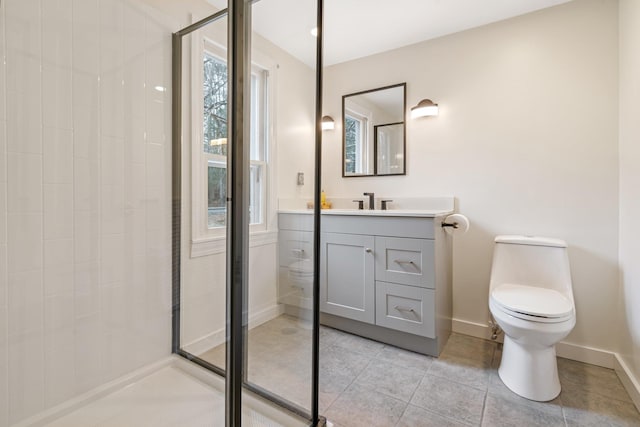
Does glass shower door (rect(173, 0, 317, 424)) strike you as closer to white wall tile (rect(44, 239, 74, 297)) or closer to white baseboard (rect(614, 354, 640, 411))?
white wall tile (rect(44, 239, 74, 297))

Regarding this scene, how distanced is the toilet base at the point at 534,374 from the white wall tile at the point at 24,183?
2.28 meters

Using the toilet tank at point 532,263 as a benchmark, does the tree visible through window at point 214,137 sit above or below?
above

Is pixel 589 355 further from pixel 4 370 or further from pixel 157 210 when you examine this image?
pixel 4 370

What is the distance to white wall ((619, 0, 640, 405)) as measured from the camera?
1468 mm

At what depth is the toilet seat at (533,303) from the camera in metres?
1.41

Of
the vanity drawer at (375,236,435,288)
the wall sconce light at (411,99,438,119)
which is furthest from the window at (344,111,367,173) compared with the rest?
the vanity drawer at (375,236,435,288)

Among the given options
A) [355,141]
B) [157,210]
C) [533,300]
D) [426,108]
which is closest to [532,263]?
[533,300]

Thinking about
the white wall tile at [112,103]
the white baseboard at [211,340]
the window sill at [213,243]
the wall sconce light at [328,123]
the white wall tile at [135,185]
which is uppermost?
the wall sconce light at [328,123]

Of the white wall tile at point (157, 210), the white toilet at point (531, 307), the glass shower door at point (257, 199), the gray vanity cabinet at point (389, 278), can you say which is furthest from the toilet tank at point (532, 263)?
the white wall tile at point (157, 210)

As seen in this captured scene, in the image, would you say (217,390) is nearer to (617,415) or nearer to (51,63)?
(51,63)

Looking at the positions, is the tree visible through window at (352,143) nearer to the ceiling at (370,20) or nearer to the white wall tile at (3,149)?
the ceiling at (370,20)

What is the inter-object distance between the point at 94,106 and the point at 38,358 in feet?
3.49

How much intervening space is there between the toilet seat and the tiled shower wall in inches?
71.0

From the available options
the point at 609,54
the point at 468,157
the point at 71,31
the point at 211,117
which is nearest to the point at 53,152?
the point at 71,31
